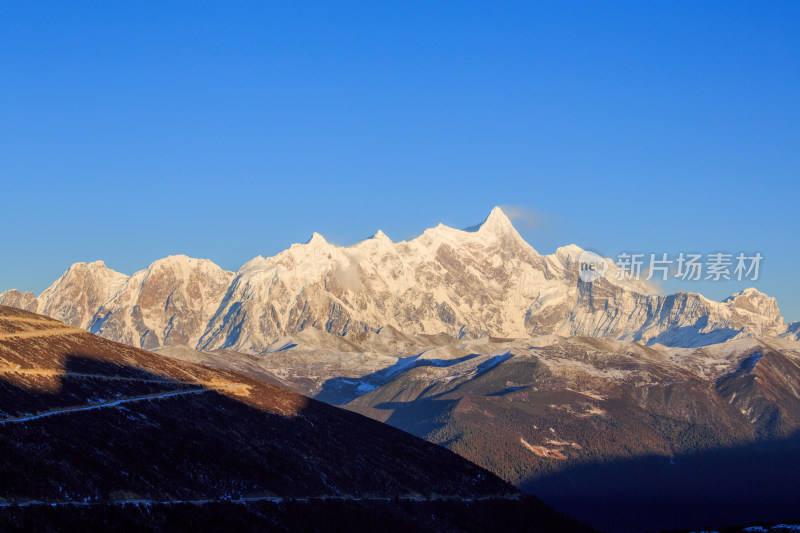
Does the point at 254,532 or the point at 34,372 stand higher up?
the point at 34,372

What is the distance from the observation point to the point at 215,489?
16012 centimetres

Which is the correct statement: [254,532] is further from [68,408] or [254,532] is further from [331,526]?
[68,408]

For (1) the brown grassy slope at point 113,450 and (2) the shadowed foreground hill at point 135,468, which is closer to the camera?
(2) the shadowed foreground hill at point 135,468

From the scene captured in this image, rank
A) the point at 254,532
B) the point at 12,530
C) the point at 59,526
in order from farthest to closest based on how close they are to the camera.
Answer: the point at 254,532 → the point at 59,526 → the point at 12,530

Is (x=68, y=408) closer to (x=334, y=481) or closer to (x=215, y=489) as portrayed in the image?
(x=215, y=489)

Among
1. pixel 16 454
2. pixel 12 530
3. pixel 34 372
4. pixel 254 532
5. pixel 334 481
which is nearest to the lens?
pixel 12 530

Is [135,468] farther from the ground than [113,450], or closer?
closer

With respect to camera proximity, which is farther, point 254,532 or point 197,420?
point 197,420

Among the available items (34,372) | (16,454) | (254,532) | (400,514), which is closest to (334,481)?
(400,514)

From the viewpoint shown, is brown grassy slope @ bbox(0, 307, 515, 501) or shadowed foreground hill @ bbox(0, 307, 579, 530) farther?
brown grassy slope @ bbox(0, 307, 515, 501)

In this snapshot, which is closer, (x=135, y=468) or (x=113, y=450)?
(x=135, y=468)

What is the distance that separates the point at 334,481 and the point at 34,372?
56673mm

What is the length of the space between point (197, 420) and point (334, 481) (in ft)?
91.4

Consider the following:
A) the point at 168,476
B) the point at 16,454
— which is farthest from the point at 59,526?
the point at 168,476
